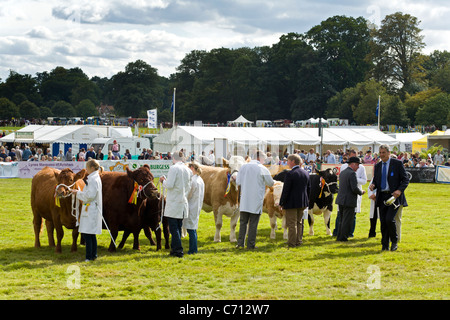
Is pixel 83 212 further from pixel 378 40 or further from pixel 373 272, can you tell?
pixel 378 40

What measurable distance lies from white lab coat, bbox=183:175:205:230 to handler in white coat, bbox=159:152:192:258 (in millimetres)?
245

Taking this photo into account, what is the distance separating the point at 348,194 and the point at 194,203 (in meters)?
3.64

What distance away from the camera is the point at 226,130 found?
136ft

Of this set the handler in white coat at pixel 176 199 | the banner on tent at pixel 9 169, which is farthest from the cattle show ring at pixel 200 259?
the banner on tent at pixel 9 169

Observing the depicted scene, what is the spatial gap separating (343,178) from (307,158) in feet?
74.1

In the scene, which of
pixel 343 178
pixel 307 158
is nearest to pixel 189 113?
pixel 307 158

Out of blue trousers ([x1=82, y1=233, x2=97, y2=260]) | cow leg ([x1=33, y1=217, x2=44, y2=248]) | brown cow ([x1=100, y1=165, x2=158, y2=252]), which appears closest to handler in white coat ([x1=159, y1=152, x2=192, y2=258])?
brown cow ([x1=100, y1=165, x2=158, y2=252])

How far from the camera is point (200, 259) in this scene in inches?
429

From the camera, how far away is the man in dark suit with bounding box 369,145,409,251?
11.4 metres

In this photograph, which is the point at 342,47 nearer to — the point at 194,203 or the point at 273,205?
A: the point at 273,205

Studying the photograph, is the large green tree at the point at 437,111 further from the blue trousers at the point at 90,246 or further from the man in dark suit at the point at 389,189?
the blue trousers at the point at 90,246

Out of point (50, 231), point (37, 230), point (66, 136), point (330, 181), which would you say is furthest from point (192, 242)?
point (66, 136)

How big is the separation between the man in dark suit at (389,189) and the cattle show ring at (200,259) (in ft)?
1.60

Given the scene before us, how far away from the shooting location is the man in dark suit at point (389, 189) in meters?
11.4
